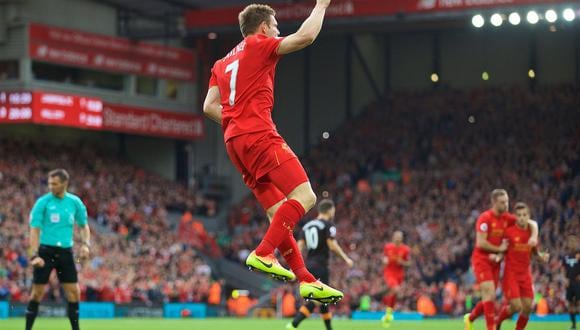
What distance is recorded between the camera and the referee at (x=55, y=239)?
619 inches

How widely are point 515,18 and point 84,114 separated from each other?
1608 centimetres

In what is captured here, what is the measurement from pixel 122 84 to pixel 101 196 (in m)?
5.26

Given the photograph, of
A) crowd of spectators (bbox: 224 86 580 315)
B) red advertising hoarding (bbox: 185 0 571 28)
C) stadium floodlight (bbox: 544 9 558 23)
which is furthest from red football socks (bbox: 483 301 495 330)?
red advertising hoarding (bbox: 185 0 571 28)

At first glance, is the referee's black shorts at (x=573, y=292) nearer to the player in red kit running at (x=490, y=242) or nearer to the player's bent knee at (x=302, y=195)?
the player in red kit running at (x=490, y=242)

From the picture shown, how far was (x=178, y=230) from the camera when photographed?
4419cm

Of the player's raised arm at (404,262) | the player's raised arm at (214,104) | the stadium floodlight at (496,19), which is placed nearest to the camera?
the player's raised arm at (214,104)

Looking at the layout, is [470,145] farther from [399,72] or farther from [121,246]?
[121,246]

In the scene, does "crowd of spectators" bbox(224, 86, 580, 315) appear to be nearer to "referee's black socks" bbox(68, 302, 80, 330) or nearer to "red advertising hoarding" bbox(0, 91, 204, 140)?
"red advertising hoarding" bbox(0, 91, 204, 140)

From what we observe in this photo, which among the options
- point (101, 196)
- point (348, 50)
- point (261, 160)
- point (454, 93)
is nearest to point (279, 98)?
point (348, 50)

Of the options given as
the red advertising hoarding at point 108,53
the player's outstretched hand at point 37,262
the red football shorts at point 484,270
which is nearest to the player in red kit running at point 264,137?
the player's outstretched hand at point 37,262

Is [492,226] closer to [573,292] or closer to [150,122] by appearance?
[573,292]

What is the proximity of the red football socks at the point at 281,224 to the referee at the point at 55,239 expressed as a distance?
5.78m

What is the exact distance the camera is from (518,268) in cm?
1823

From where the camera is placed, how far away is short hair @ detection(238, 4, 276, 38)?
10648 millimetres
